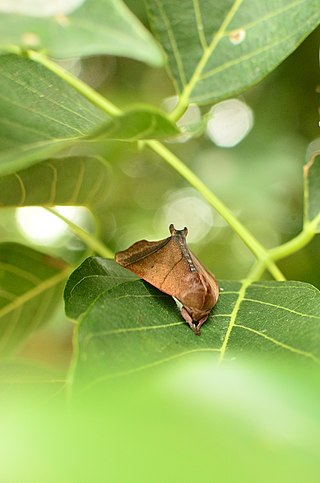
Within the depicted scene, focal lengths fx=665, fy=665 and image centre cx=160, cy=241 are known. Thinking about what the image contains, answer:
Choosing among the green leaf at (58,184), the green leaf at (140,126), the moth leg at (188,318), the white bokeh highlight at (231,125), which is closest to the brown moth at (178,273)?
the moth leg at (188,318)

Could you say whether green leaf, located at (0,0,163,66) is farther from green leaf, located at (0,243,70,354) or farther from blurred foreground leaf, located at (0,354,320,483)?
green leaf, located at (0,243,70,354)

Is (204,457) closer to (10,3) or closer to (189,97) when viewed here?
(10,3)

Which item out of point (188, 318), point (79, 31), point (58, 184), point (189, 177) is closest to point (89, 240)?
point (58, 184)

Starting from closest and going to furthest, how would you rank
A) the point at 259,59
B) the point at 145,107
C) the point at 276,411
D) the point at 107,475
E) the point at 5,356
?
the point at 107,475 → the point at 276,411 → the point at 145,107 → the point at 259,59 → the point at 5,356

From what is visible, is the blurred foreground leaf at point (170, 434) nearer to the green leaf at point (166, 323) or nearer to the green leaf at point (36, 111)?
the green leaf at point (166, 323)

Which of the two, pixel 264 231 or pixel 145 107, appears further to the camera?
pixel 264 231

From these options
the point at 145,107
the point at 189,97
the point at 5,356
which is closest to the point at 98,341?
→ the point at 145,107

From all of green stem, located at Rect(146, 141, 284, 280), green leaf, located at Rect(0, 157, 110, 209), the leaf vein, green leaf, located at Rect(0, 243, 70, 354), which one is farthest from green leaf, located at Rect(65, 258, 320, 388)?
green leaf, located at Rect(0, 243, 70, 354)
